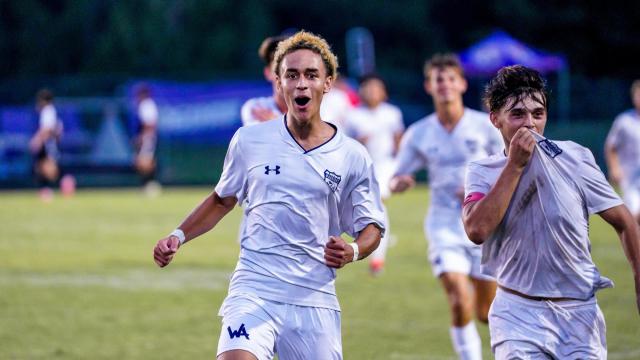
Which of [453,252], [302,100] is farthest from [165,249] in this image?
[453,252]

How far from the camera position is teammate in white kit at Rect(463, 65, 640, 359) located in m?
6.01

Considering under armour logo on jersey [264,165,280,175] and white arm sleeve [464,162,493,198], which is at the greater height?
under armour logo on jersey [264,165,280,175]

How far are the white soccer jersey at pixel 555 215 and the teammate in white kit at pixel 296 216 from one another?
2.41 feet

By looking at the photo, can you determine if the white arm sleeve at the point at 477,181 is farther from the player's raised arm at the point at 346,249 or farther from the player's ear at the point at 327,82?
the player's ear at the point at 327,82

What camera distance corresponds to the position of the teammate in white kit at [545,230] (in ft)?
19.7

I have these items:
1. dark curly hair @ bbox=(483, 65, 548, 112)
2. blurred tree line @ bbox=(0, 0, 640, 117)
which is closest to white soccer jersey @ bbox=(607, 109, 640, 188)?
dark curly hair @ bbox=(483, 65, 548, 112)

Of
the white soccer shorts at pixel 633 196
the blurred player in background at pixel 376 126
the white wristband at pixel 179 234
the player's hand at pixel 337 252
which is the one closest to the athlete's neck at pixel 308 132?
the player's hand at pixel 337 252

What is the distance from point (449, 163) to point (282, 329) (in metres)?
4.48

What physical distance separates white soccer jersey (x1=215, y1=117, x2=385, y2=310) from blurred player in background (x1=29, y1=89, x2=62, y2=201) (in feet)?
83.7

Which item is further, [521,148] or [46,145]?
[46,145]

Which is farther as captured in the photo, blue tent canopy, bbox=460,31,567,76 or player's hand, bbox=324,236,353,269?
blue tent canopy, bbox=460,31,567,76

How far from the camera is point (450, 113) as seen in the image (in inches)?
419

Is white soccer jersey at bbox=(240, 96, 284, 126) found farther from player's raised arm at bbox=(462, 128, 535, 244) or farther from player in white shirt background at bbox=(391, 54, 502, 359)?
player's raised arm at bbox=(462, 128, 535, 244)

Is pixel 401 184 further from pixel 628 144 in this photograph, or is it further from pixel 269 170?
pixel 628 144
